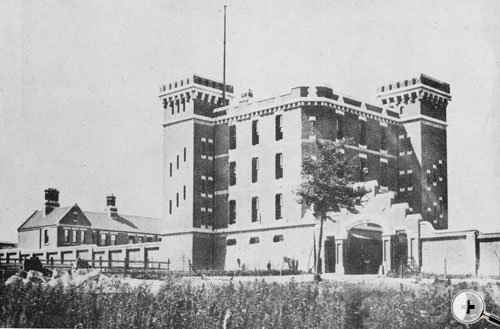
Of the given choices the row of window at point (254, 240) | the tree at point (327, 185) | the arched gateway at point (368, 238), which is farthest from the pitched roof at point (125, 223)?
the arched gateway at point (368, 238)

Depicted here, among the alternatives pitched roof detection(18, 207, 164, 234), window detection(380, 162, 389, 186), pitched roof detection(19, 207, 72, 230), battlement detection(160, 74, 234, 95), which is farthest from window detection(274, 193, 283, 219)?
pitched roof detection(19, 207, 72, 230)

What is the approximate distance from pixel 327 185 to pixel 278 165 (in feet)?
12.6

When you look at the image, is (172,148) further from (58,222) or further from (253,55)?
(253,55)

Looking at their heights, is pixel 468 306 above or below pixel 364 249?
below

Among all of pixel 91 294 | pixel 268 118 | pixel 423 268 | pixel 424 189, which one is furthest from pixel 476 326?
pixel 268 118

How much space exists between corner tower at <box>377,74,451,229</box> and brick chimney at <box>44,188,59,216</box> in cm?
798

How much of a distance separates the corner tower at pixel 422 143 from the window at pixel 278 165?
11.4ft

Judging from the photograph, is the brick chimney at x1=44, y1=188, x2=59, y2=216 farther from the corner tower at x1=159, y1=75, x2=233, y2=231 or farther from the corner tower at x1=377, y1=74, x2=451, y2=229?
the corner tower at x1=377, y1=74, x2=451, y2=229

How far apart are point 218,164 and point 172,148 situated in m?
1.87

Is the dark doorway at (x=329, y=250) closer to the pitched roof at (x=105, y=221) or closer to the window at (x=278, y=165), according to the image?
the window at (x=278, y=165)

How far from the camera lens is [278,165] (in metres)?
21.5

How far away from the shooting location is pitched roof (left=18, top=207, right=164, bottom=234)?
15.4 metres

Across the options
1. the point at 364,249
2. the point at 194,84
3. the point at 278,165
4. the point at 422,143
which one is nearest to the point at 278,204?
the point at 278,165

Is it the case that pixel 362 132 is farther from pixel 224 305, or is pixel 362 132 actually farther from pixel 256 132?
pixel 224 305
